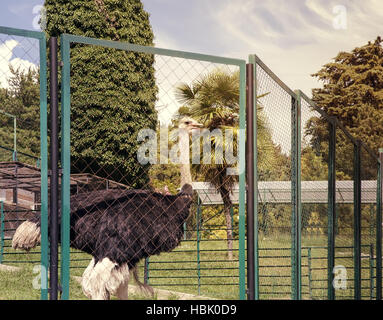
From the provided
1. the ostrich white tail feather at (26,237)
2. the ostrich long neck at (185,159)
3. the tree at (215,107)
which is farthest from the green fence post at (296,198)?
the tree at (215,107)

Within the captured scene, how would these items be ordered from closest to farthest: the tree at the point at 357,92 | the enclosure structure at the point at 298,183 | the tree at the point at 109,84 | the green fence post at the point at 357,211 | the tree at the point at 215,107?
the enclosure structure at the point at 298,183 < the green fence post at the point at 357,211 < the tree at the point at 215,107 < the tree at the point at 109,84 < the tree at the point at 357,92

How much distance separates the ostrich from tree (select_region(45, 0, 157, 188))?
40.5 ft

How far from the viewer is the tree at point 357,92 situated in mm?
28516

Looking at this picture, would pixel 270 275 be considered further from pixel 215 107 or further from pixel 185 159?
pixel 215 107

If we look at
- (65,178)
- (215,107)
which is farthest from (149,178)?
(65,178)

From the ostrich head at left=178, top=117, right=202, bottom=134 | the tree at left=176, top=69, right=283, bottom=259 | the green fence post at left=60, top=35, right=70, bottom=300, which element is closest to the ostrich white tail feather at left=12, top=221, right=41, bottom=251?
the ostrich head at left=178, top=117, right=202, bottom=134

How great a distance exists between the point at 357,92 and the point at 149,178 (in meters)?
18.2

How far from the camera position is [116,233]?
560cm

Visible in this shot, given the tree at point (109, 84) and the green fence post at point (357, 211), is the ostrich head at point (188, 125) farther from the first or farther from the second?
the tree at point (109, 84)

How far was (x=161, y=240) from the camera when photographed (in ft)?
19.8

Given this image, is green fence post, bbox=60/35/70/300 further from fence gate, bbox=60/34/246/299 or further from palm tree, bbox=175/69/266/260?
palm tree, bbox=175/69/266/260

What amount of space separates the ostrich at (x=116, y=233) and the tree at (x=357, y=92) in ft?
77.0

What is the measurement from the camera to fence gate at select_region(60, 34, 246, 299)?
14.8 ft
